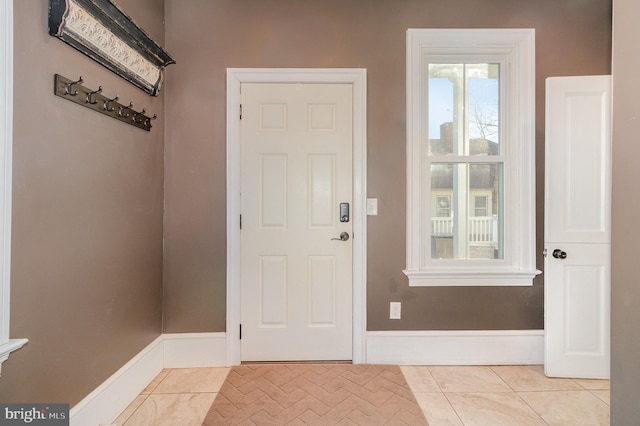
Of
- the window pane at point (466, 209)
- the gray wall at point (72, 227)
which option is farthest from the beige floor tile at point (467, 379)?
the gray wall at point (72, 227)

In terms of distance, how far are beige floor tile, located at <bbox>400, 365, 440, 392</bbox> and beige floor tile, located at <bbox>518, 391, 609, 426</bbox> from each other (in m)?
0.53

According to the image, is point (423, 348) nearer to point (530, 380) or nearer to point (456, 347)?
point (456, 347)

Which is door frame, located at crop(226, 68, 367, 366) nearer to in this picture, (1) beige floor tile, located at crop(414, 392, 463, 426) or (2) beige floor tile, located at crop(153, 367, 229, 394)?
(2) beige floor tile, located at crop(153, 367, 229, 394)

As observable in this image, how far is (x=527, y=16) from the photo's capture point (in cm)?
233

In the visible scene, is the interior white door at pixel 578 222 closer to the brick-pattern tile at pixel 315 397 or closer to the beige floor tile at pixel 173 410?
the brick-pattern tile at pixel 315 397

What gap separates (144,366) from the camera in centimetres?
205

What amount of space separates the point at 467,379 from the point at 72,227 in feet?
8.09

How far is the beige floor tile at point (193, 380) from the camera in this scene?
2.03 m

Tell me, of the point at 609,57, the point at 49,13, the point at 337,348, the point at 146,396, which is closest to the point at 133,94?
the point at 49,13

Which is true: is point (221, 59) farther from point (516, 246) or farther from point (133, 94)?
point (516, 246)

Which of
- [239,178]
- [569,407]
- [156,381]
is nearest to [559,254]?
[569,407]

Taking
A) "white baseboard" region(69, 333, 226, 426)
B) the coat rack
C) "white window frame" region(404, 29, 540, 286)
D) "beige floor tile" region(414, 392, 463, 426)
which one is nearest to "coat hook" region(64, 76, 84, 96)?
the coat rack

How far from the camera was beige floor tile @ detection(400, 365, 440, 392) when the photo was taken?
80.5 inches

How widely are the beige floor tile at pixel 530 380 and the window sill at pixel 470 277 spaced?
A: 59 cm
